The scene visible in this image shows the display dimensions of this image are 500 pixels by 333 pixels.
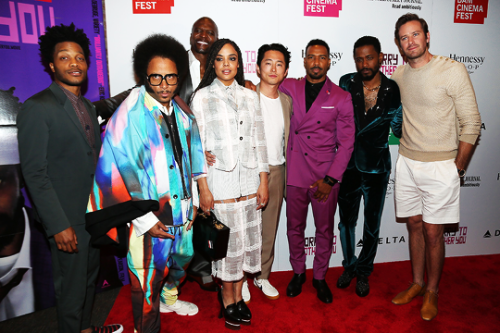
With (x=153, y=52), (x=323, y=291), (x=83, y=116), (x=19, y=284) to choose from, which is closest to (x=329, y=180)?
(x=323, y=291)

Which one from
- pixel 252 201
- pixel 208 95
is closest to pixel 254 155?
pixel 252 201

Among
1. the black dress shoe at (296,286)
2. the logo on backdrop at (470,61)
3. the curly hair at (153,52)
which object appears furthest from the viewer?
the logo on backdrop at (470,61)

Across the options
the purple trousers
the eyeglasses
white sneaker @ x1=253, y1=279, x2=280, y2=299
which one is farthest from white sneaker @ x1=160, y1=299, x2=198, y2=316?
the eyeglasses

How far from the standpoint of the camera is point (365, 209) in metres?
3.02

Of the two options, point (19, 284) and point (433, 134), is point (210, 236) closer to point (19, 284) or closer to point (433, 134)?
point (19, 284)

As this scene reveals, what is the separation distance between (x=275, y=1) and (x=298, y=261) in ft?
8.82

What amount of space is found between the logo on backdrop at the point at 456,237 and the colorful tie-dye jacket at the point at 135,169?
355 cm

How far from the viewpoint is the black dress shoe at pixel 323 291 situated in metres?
2.81

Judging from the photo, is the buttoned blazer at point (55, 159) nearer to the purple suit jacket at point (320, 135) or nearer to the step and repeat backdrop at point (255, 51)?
the step and repeat backdrop at point (255, 51)

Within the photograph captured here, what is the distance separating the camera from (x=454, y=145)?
8.48ft

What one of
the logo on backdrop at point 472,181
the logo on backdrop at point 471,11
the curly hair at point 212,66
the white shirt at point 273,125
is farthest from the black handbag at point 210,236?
the logo on backdrop at point 471,11

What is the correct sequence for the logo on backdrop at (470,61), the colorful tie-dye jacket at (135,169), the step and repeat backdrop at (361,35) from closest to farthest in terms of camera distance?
the colorful tie-dye jacket at (135,169)
the step and repeat backdrop at (361,35)
the logo on backdrop at (470,61)

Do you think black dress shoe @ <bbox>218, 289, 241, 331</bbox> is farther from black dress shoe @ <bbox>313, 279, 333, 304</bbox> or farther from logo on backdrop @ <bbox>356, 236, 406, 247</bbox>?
logo on backdrop @ <bbox>356, 236, 406, 247</bbox>

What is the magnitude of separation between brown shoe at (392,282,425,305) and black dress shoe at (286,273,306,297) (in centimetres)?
85
